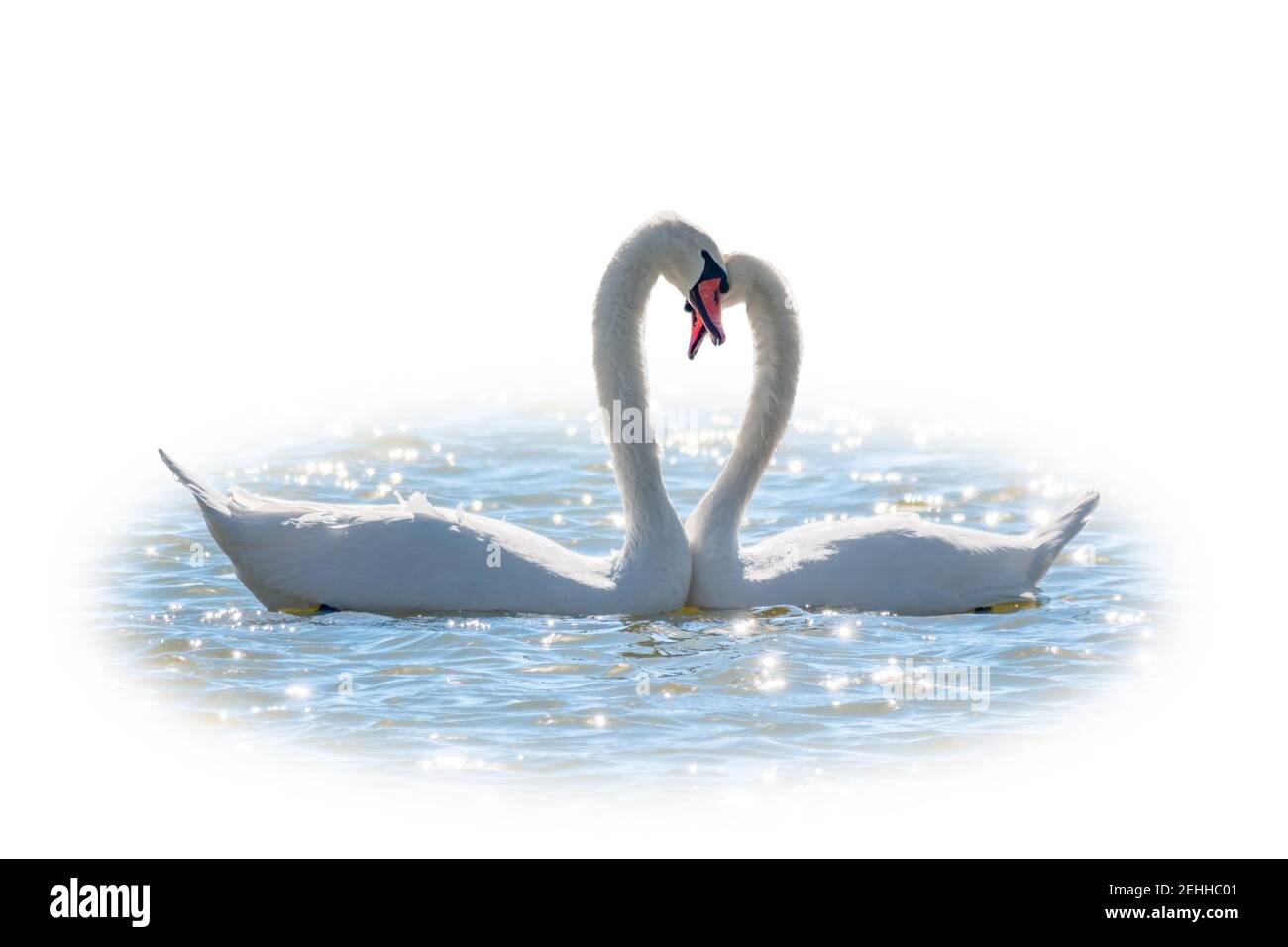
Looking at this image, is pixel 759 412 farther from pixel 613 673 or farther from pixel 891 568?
pixel 613 673

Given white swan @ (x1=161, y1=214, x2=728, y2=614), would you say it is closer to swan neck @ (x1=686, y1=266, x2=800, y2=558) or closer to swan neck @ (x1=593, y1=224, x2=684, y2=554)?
swan neck @ (x1=593, y1=224, x2=684, y2=554)

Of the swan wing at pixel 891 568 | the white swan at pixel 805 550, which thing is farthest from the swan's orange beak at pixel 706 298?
the swan wing at pixel 891 568

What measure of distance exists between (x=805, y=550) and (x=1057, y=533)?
2.26 meters

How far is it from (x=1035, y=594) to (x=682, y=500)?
5.68 m

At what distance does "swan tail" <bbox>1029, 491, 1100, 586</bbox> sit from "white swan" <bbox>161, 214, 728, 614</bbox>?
2.92 m

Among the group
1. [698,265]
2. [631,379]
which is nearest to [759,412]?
[631,379]

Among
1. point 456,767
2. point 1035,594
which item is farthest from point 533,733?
point 1035,594

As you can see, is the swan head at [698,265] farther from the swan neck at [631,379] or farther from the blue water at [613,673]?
the blue water at [613,673]

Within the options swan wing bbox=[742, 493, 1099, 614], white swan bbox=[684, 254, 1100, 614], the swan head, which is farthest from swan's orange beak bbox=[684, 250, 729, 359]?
swan wing bbox=[742, 493, 1099, 614]

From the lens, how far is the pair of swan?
468 inches

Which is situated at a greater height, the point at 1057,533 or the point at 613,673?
the point at 1057,533

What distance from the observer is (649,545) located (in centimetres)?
1231

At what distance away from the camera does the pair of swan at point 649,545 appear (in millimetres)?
11883

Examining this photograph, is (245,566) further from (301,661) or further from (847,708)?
(847,708)
